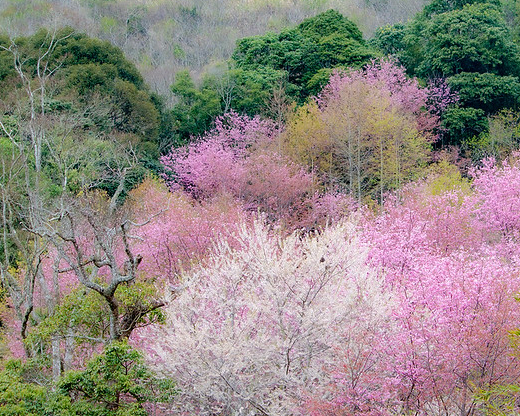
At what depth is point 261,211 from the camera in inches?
813

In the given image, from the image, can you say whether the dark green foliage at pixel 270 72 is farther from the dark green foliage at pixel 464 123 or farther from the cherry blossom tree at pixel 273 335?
the cherry blossom tree at pixel 273 335

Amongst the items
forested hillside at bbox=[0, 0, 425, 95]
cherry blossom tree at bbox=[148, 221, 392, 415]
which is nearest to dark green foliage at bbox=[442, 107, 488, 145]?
forested hillside at bbox=[0, 0, 425, 95]

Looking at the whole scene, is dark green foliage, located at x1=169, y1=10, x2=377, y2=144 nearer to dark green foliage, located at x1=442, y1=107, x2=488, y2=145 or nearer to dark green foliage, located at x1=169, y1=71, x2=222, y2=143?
dark green foliage, located at x1=169, y1=71, x2=222, y2=143

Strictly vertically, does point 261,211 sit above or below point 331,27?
below

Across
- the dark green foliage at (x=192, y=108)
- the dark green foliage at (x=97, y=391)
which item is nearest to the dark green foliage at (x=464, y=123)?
the dark green foliage at (x=192, y=108)

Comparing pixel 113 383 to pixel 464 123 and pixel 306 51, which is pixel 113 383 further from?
pixel 306 51

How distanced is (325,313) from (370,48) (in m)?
23.5

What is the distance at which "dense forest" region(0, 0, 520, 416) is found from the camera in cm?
883

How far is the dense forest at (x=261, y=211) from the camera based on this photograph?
8828mm

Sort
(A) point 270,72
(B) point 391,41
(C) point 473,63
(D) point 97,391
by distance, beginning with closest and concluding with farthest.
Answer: (D) point 97,391
(C) point 473,63
(A) point 270,72
(B) point 391,41

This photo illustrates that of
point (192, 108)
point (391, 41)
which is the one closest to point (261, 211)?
point (192, 108)

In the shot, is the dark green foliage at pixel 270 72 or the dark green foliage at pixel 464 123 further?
the dark green foliage at pixel 270 72

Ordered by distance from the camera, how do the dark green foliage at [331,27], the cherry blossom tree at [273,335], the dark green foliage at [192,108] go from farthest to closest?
the dark green foliage at [331,27] < the dark green foliage at [192,108] < the cherry blossom tree at [273,335]

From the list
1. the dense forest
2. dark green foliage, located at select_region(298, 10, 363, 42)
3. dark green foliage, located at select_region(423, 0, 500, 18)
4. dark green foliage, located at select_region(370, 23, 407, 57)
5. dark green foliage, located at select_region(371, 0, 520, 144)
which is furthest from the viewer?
dark green foliage, located at select_region(370, 23, 407, 57)
